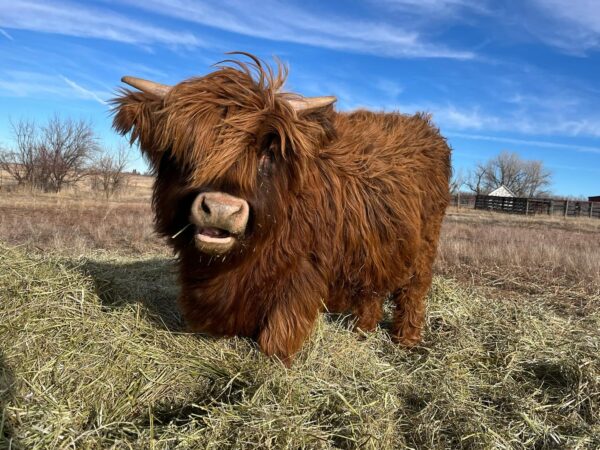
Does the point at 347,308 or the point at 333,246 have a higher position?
the point at 333,246

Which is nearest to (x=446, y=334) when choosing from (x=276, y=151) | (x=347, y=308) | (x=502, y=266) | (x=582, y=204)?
(x=347, y=308)

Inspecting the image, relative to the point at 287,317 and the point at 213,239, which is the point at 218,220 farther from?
the point at 287,317

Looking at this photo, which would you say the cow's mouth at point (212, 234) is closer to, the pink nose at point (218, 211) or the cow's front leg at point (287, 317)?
the pink nose at point (218, 211)

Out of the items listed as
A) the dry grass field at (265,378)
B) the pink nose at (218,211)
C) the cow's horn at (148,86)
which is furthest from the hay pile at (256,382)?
the cow's horn at (148,86)

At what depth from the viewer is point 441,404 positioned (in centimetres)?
282

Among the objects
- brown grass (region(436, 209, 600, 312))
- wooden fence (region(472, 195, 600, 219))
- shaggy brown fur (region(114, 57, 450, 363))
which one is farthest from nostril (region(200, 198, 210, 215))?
wooden fence (region(472, 195, 600, 219))

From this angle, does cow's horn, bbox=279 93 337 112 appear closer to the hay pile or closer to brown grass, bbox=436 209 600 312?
the hay pile

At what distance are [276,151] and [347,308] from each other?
196 centimetres

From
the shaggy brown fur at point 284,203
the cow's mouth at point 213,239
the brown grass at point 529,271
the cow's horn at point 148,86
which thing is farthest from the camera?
the brown grass at point 529,271

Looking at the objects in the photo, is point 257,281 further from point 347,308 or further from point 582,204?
point 582,204

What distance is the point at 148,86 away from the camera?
306 centimetres

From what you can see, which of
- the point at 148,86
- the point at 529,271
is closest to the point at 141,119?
the point at 148,86

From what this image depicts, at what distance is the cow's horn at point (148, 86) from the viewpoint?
3.03m

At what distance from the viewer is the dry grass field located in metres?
2.35
